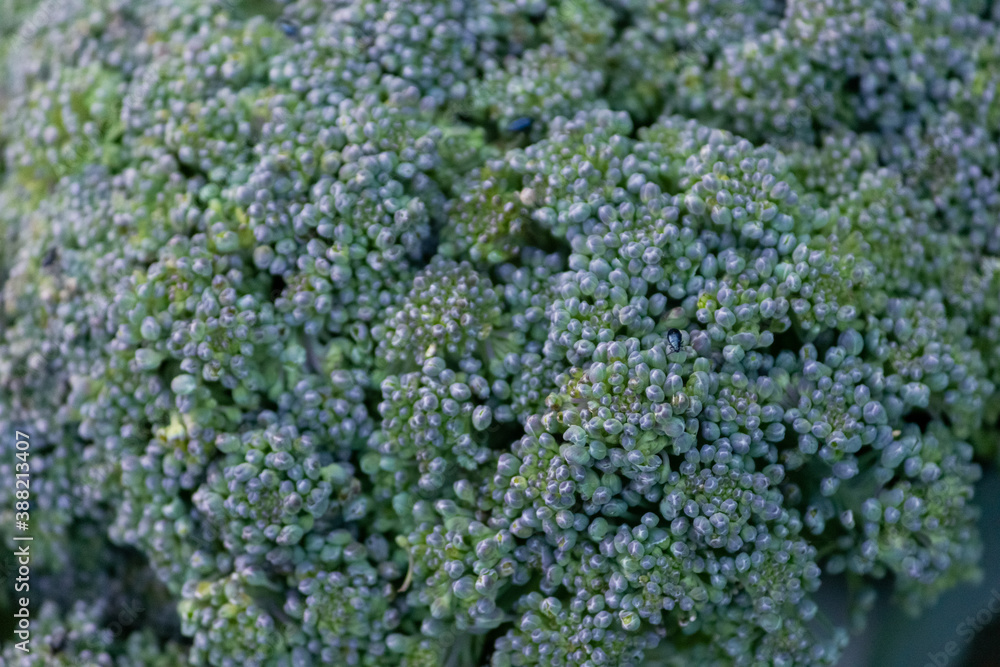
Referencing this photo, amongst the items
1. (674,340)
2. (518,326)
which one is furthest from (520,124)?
(674,340)

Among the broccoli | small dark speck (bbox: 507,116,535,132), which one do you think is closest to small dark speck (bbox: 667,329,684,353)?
the broccoli

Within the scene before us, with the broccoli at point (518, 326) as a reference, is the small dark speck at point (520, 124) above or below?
above

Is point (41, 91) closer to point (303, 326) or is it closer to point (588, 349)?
point (303, 326)

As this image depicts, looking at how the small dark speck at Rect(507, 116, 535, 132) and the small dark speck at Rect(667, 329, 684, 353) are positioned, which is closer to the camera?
the small dark speck at Rect(667, 329, 684, 353)

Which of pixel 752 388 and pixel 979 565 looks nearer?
pixel 752 388

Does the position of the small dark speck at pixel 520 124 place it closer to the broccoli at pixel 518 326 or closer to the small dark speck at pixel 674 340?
the broccoli at pixel 518 326

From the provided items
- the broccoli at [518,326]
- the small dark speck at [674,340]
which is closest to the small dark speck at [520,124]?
the broccoli at [518,326]

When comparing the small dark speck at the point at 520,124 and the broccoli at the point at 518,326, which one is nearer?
the broccoli at the point at 518,326

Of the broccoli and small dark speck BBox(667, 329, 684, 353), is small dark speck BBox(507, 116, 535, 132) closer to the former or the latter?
the broccoli

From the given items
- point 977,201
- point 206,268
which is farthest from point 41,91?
point 977,201
